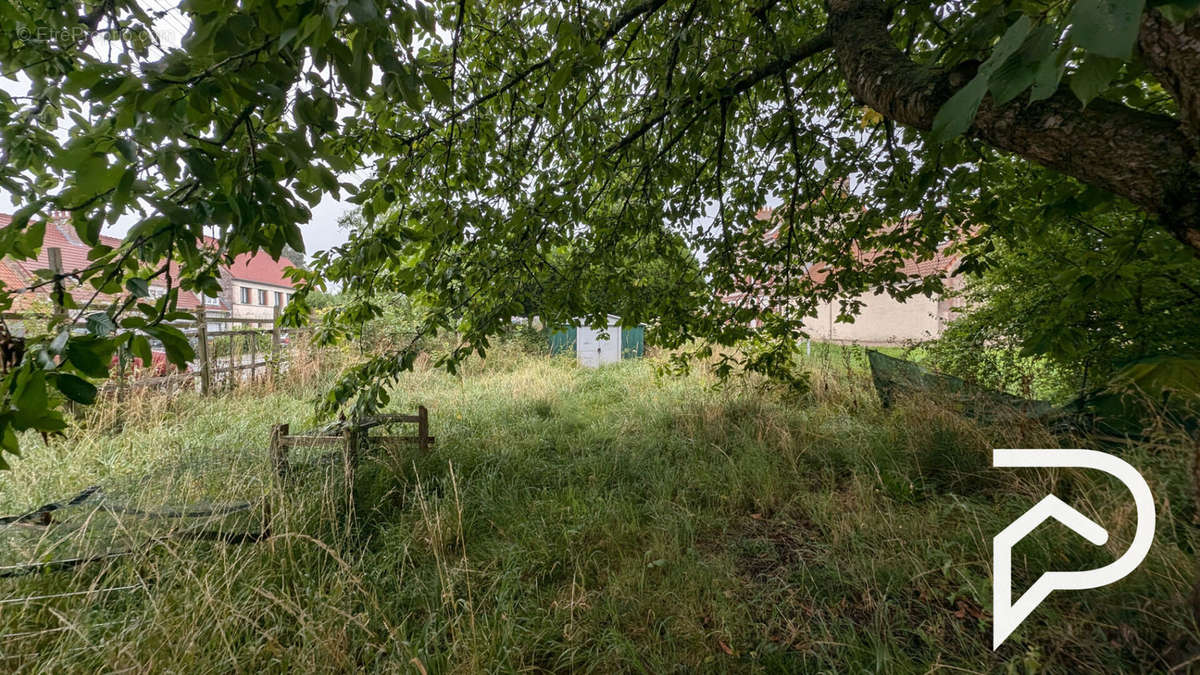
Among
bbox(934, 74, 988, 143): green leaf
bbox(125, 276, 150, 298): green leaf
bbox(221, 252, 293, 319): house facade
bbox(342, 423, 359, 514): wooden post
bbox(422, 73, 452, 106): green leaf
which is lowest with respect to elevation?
bbox(342, 423, 359, 514): wooden post

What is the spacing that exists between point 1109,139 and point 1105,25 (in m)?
0.76

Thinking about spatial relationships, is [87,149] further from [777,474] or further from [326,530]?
[777,474]

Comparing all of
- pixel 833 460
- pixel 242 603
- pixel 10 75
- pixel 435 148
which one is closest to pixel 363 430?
pixel 242 603

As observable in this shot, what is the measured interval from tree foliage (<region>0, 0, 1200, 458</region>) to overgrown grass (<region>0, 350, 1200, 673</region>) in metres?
0.98

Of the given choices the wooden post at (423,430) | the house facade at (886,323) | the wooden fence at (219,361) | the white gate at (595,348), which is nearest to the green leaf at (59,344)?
the wooden post at (423,430)

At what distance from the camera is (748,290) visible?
12.7 ft

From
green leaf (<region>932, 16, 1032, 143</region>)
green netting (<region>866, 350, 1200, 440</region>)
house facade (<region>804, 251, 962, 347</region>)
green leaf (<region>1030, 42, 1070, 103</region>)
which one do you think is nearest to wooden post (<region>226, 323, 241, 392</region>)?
green leaf (<region>932, 16, 1032, 143</region>)

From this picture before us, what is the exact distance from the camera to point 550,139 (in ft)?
10.0

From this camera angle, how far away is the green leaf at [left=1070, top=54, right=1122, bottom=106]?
716mm

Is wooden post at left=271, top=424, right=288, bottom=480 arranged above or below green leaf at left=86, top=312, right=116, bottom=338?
below

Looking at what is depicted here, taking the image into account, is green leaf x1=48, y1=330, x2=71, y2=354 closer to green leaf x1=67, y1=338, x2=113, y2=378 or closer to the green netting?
green leaf x1=67, y1=338, x2=113, y2=378

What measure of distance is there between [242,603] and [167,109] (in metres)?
2.19

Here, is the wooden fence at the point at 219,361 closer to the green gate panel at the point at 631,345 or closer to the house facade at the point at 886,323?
the green gate panel at the point at 631,345

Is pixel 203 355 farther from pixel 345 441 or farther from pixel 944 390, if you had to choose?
pixel 944 390
